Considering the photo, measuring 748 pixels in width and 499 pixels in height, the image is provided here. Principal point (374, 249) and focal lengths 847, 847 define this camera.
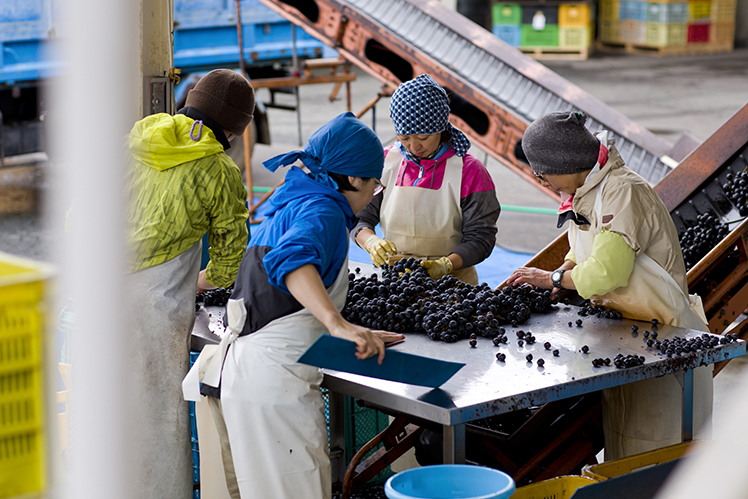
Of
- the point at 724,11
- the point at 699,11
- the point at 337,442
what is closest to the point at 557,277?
the point at 337,442

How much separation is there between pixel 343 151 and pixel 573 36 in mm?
15548

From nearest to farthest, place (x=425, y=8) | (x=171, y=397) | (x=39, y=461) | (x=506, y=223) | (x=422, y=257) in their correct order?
(x=39, y=461), (x=171, y=397), (x=422, y=257), (x=425, y=8), (x=506, y=223)

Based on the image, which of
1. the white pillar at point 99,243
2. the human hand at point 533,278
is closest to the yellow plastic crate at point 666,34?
the human hand at point 533,278

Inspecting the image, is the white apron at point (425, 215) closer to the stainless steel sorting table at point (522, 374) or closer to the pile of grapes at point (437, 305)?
the pile of grapes at point (437, 305)

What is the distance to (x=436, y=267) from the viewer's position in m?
3.20

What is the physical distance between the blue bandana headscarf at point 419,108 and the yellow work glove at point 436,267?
49 centimetres

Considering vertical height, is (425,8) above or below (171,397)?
above

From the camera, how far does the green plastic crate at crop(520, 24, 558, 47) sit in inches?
645

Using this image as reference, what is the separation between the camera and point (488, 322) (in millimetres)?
2689

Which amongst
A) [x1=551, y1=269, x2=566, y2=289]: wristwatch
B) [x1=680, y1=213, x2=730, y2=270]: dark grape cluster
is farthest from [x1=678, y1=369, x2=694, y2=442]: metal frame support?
[x1=680, y1=213, x2=730, y2=270]: dark grape cluster

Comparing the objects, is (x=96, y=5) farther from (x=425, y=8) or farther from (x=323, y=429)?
(x=425, y=8)

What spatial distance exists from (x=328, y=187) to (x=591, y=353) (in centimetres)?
93

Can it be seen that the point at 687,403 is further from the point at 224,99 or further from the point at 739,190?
the point at 739,190

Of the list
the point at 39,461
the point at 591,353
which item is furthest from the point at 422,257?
the point at 39,461
